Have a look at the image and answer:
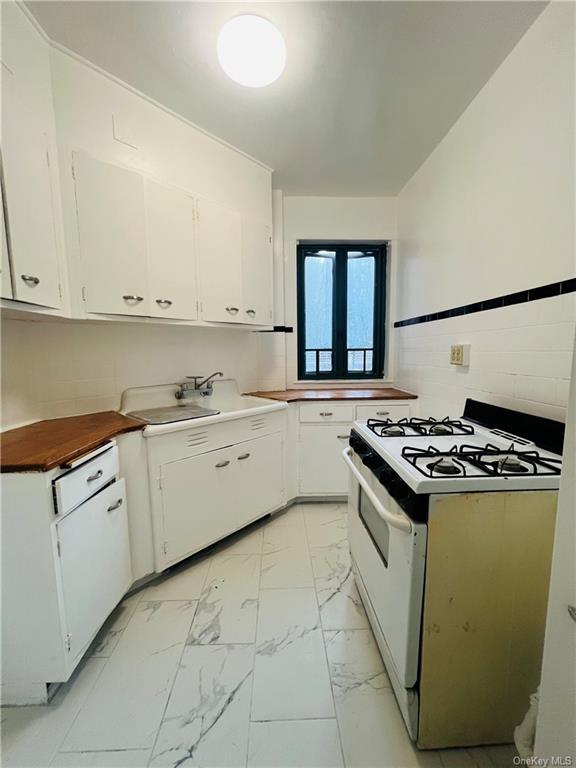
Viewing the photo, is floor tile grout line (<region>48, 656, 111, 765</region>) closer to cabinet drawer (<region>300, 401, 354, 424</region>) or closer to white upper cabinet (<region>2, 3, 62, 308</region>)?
white upper cabinet (<region>2, 3, 62, 308</region>)

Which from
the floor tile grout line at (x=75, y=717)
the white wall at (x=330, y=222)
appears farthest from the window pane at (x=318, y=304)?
the floor tile grout line at (x=75, y=717)

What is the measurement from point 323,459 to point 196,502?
39.9 inches

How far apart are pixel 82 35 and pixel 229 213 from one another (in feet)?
3.07

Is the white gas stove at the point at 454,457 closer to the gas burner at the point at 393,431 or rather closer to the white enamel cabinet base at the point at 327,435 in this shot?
the gas burner at the point at 393,431

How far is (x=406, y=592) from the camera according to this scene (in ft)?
2.84

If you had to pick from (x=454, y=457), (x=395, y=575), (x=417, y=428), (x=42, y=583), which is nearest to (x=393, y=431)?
(x=417, y=428)

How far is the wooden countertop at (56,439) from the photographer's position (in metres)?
1.00

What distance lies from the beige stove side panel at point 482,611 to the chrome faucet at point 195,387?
1.71m

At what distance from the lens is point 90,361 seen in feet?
5.86

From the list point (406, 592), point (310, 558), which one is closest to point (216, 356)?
point (310, 558)

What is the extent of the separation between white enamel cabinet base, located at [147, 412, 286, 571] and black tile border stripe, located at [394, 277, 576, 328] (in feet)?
4.11

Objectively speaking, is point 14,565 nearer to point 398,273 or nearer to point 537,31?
point 537,31

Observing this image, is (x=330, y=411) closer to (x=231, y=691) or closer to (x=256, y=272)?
(x=256, y=272)

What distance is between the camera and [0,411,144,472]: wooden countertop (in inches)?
39.2
